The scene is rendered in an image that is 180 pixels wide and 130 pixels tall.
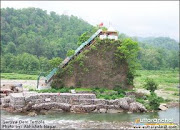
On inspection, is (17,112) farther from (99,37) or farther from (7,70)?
(7,70)

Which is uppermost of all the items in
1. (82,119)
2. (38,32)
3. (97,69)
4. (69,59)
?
(38,32)

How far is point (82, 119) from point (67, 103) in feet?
10.2

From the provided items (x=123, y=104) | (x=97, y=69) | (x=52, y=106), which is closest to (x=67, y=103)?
(x=52, y=106)

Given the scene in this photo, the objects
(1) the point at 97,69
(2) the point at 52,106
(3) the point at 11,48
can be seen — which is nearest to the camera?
(2) the point at 52,106

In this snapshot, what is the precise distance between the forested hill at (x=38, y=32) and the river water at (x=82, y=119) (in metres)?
48.2

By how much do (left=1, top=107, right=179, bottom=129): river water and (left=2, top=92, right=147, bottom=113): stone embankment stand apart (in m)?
0.77

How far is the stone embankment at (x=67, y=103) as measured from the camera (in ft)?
79.7

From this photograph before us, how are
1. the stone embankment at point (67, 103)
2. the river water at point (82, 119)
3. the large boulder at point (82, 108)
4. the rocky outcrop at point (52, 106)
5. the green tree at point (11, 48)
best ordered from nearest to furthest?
the river water at point (82, 119) < the rocky outcrop at point (52, 106) < the stone embankment at point (67, 103) < the large boulder at point (82, 108) < the green tree at point (11, 48)

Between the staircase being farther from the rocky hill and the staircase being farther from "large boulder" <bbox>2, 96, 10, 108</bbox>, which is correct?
"large boulder" <bbox>2, 96, 10, 108</bbox>

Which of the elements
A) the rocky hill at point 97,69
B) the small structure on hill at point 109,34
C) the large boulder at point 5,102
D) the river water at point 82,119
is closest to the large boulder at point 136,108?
the river water at point 82,119

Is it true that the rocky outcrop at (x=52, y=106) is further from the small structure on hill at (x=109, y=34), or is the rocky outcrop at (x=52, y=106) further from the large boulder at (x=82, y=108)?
the small structure on hill at (x=109, y=34)

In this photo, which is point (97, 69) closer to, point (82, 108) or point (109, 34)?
→ point (109, 34)

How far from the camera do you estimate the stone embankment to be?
24.3m

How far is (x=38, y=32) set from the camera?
83.9 metres
